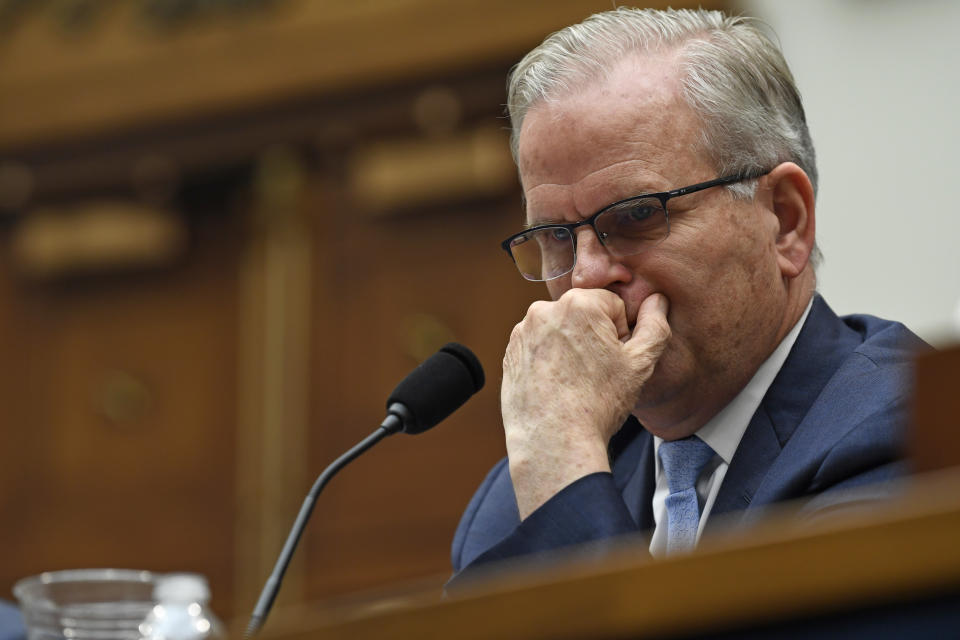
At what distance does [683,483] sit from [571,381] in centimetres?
29

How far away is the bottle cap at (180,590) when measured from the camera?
5.90ft

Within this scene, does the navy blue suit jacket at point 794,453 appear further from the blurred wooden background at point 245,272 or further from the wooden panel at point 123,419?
the wooden panel at point 123,419

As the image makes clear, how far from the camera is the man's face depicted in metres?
1.85

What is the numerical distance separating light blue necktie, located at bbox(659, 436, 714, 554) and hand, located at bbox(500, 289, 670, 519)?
7.1 inches

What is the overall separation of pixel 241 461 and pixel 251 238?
0.92m

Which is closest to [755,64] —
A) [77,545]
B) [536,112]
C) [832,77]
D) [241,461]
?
[536,112]

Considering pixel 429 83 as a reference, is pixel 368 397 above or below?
below

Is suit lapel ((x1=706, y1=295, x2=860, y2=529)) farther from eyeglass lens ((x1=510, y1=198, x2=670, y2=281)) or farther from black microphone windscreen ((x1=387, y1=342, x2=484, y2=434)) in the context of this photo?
black microphone windscreen ((x1=387, y1=342, x2=484, y2=434))

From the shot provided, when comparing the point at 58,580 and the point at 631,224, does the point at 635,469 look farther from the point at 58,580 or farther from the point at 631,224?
the point at 58,580

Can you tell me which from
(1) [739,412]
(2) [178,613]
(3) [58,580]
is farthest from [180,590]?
(1) [739,412]

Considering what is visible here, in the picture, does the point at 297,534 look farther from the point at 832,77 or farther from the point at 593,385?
the point at 832,77

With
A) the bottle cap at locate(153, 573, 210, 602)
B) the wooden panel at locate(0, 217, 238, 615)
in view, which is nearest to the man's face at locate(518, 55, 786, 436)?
the bottle cap at locate(153, 573, 210, 602)

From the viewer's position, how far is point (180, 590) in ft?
5.95

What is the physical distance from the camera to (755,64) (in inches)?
77.1
